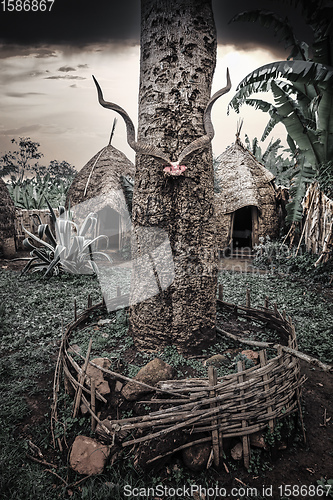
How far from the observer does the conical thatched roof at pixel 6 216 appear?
22.2ft

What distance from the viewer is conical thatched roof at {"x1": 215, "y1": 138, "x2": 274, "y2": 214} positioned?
7.85 m

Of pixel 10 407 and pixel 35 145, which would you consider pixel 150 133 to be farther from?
pixel 35 145

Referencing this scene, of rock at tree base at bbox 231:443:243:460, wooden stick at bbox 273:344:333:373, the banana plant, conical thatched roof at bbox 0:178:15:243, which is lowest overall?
rock at tree base at bbox 231:443:243:460

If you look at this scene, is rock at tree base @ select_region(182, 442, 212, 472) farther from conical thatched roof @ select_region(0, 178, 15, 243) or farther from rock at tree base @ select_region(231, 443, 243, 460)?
conical thatched roof @ select_region(0, 178, 15, 243)

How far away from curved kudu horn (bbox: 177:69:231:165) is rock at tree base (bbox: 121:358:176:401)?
52.6 inches

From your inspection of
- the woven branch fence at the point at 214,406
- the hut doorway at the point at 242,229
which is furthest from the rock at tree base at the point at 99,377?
the hut doorway at the point at 242,229

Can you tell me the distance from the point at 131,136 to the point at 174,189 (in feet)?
1.55

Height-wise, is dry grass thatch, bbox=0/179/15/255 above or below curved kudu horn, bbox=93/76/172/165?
below

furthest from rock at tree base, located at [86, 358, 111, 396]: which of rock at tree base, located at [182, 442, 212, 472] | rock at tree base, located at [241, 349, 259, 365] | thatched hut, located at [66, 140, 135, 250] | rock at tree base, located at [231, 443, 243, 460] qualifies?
thatched hut, located at [66, 140, 135, 250]

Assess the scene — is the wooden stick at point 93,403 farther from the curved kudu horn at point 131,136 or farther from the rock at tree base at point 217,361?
the curved kudu horn at point 131,136

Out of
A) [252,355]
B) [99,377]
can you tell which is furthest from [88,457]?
[252,355]

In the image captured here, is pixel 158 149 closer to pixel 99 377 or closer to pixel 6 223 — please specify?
pixel 99 377

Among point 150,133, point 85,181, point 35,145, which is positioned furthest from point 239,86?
point 35,145

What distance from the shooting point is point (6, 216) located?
684 centimetres
